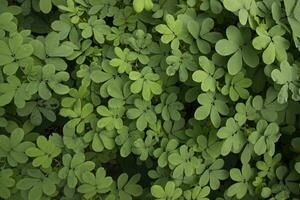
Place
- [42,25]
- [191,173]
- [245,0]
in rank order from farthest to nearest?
1. [42,25]
2. [191,173]
3. [245,0]

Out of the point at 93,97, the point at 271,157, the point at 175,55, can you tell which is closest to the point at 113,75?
the point at 93,97

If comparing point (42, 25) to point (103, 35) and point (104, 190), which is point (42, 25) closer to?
point (103, 35)

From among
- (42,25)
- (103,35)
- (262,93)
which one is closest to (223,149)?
(262,93)

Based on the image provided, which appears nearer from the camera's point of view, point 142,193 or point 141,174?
point 142,193


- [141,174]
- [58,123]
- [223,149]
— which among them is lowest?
[141,174]

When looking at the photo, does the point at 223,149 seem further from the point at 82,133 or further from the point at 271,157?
the point at 82,133

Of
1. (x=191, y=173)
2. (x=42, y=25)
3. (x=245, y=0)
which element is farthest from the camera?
(x=42, y=25)

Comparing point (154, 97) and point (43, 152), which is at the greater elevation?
point (154, 97)

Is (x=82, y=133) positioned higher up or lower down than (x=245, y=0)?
lower down
